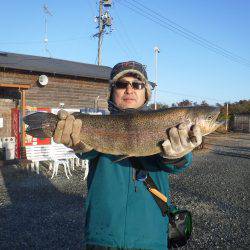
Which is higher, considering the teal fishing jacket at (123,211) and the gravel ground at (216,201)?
the teal fishing jacket at (123,211)

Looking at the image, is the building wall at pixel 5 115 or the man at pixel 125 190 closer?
the man at pixel 125 190

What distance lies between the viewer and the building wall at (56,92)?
17942 mm

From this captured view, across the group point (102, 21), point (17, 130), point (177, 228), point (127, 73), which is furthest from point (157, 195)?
point (102, 21)

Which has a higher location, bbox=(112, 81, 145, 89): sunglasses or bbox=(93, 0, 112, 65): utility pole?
bbox=(93, 0, 112, 65): utility pole

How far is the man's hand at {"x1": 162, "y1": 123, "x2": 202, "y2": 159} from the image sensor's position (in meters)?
3.10

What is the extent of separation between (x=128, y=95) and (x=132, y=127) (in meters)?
0.33

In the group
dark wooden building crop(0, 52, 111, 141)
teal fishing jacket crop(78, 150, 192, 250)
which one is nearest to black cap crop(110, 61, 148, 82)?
teal fishing jacket crop(78, 150, 192, 250)

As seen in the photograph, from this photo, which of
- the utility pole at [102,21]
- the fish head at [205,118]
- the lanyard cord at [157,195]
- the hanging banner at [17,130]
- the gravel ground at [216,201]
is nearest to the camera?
the lanyard cord at [157,195]

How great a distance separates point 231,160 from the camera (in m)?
18.9

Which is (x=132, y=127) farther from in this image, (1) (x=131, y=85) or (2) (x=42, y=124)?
(2) (x=42, y=124)

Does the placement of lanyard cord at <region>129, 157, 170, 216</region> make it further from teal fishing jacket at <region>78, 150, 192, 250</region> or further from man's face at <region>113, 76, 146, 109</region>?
man's face at <region>113, 76, 146, 109</region>

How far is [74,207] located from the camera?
341 inches

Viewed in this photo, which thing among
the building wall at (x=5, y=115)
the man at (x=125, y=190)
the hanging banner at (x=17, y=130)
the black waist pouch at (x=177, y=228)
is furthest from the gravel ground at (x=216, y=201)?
the building wall at (x=5, y=115)

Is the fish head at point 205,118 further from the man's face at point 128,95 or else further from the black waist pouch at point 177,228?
the black waist pouch at point 177,228
